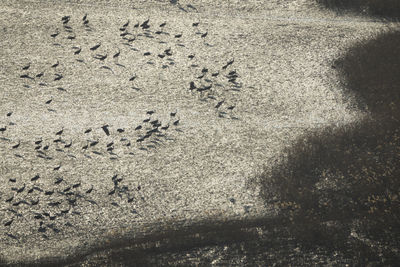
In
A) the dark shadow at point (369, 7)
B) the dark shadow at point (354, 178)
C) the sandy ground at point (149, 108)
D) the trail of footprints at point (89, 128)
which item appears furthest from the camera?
the dark shadow at point (369, 7)

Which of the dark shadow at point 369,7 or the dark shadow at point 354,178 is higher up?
the dark shadow at point 369,7

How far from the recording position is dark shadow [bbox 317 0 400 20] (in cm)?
1642

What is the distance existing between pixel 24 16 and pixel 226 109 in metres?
11.0

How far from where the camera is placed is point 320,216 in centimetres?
1310

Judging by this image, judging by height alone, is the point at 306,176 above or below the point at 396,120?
below

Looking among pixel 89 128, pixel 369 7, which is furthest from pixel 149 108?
pixel 369 7

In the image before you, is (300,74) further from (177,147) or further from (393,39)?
(177,147)


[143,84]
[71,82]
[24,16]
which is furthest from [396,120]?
[24,16]

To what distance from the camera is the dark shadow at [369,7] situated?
647 inches

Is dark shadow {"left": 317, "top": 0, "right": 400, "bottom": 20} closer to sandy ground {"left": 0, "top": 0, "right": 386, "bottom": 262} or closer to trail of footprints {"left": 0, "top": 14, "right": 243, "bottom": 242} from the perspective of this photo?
sandy ground {"left": 0, "top": 0, "right": 386, "bottom": 262}

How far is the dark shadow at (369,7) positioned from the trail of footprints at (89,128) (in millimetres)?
5987

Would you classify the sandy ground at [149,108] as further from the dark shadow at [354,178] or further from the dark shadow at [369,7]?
the dark shadow at [354,178]

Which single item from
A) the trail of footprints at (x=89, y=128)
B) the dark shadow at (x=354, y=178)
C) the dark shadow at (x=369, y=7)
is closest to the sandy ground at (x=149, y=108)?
the trail of footprints at (x=89, y=128)

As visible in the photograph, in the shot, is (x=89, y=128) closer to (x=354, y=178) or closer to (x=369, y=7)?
(x=354, y=178)
